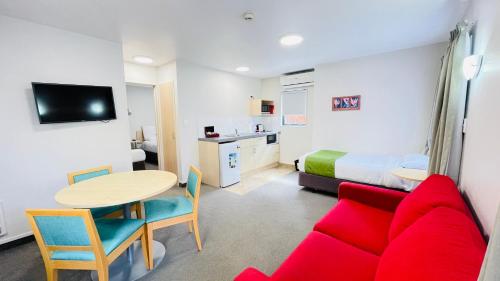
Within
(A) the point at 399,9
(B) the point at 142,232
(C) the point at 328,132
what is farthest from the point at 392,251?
(C) the point at 328,132

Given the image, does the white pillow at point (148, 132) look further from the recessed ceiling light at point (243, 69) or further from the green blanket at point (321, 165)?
the green blanket at point (321, 165)

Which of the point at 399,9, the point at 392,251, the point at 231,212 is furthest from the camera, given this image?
the point at 231,212

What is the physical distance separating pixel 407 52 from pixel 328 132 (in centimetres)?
190

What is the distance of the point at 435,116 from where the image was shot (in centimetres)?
215

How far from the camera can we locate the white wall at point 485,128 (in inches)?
43.1

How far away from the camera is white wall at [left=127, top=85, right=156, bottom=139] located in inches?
247

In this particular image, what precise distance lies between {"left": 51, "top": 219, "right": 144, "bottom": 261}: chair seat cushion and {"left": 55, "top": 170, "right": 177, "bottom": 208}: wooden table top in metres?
0.26

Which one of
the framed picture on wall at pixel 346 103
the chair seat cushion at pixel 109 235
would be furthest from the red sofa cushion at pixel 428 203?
the framed picture on wall at pixel 346 103

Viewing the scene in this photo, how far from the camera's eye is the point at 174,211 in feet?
6.44

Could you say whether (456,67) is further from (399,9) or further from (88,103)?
(88,103)

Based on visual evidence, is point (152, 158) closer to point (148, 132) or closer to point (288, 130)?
point (148, 132)

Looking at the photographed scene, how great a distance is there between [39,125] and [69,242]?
1.75 metres

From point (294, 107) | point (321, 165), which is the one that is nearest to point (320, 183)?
point (321, 165)

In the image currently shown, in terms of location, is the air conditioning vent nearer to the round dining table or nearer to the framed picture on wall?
the framed picture on wall
